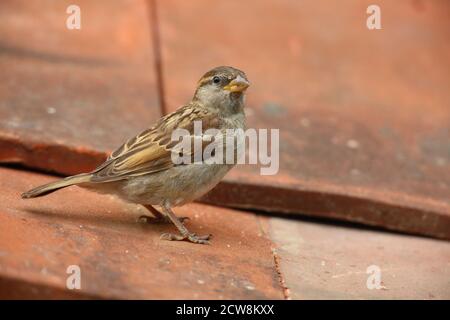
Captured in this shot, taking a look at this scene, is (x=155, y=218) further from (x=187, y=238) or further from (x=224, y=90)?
(x=224, y=90)

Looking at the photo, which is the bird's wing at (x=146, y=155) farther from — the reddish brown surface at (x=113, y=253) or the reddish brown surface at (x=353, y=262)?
the reddish brown surface at (x=353, y=262)

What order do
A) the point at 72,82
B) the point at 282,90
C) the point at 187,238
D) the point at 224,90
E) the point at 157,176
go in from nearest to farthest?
1. the point at 187,238
2. the point at 157,176
3. the point at 224,90
4. the point at 72,82
5. the point at 282,90

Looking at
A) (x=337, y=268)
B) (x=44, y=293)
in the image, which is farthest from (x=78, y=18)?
(x=44, y=293)

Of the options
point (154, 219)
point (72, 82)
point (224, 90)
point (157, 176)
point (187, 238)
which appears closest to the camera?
point (187, 238)

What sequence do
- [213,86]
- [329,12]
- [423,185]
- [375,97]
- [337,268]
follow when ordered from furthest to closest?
[329,12] → [375,97] → [423,185] → [213,86] → [337,268]

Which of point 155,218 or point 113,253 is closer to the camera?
point 113,253

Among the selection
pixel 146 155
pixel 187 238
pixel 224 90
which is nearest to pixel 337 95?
pixel 224 90

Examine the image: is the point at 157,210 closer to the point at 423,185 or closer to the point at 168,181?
the point at 168,181
